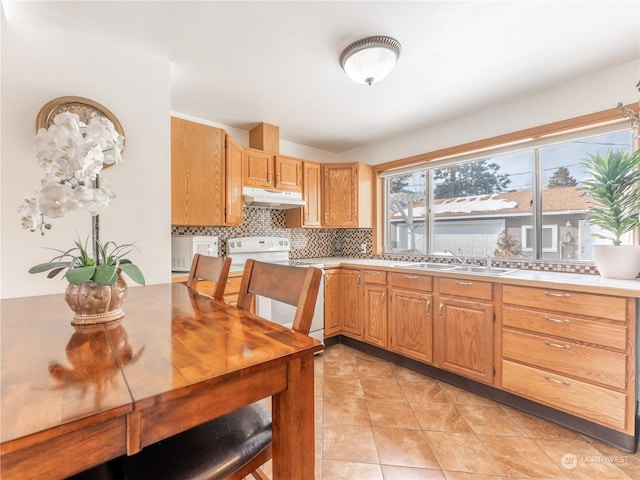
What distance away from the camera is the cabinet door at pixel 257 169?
2930 millimetres

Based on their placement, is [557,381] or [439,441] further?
[557,381]

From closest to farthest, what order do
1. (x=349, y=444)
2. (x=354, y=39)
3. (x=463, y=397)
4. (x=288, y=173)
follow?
1. (x=349, y=444)
2. (x=354, y=39)
3. (x=463, y=397)
4. (x=288, y=173)

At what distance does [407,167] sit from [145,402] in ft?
11.0

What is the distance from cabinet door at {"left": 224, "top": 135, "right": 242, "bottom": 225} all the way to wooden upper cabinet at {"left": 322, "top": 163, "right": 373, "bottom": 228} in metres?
1.11

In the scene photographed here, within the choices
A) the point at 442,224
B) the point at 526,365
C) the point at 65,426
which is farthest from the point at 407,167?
the point at 65,426

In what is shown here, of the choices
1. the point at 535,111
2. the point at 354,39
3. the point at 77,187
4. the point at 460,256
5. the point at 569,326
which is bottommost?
the point at 569,326

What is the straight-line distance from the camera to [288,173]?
10.7ft

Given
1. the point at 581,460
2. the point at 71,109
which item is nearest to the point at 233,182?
the point at 71,109

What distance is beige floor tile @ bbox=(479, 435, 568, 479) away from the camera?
1467 millimetres

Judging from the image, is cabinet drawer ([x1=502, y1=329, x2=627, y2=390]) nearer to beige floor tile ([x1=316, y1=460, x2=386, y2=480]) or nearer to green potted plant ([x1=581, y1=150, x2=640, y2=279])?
green potted plant ([x1=581, y1=150, x2=640, y2=279])

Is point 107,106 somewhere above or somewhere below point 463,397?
above

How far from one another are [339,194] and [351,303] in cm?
128

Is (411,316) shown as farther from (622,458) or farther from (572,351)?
(622,458)

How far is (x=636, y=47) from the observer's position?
1.87 m
